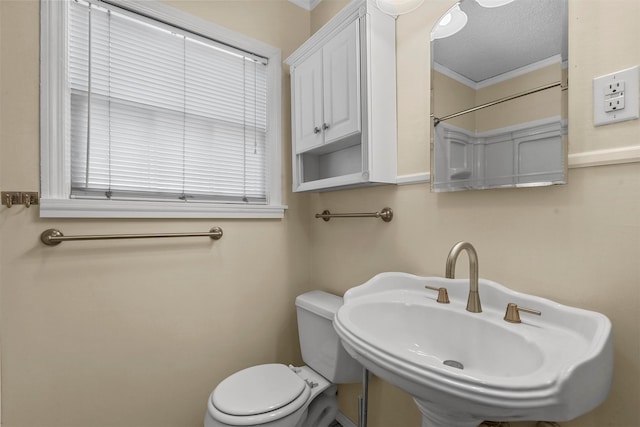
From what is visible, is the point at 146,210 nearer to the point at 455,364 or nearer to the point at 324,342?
the point at 324,342

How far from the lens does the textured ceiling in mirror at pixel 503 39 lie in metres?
0.81

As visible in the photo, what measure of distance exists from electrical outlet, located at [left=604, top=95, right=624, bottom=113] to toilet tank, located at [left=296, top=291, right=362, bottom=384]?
1.11 meters

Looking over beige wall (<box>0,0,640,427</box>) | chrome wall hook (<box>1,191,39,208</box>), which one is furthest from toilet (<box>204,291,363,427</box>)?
chrome wall hook (<box>1,191,39,208</box>)

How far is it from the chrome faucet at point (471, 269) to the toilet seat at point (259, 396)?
0.77 m

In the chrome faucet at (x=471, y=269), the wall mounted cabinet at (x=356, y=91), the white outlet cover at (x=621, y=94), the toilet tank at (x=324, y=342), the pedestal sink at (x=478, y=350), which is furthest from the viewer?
the toilet tank at (x=324, y=342)

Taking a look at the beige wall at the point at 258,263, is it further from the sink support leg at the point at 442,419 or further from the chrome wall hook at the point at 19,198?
the sink support leg at the point at 442,419

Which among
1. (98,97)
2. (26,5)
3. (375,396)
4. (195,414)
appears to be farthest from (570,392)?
(26,5)

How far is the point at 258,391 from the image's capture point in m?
1.15

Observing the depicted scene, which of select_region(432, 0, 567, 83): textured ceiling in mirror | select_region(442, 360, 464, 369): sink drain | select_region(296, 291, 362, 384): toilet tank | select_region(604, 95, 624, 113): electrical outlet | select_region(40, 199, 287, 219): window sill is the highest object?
select_region(432, 0, 567, 83): textured ceiling in mirror

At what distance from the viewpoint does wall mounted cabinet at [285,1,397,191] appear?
115 cm

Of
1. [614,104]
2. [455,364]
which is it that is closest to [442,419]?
[455,364]

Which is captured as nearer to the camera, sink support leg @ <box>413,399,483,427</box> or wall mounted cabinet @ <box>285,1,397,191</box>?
sink support leg @ <box>413,399,483,427</box>

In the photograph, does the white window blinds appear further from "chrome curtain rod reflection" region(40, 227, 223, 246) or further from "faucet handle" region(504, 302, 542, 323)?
"faucet handle" region(504, 302, 542, 323)

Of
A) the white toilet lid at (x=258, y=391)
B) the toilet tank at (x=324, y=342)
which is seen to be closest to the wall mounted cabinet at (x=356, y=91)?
the toilet tank at (x=324, y=342)
